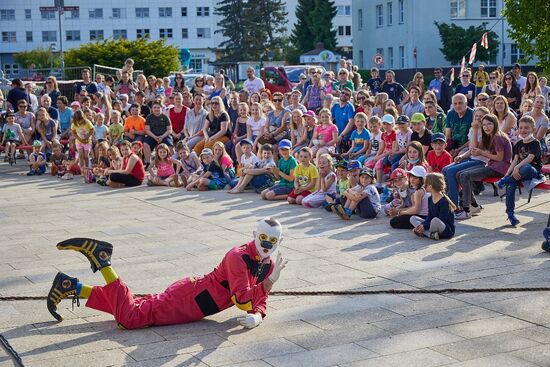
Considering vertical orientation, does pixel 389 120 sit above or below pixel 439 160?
above

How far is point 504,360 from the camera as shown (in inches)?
247

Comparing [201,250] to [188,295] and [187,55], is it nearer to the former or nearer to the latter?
[188,295]

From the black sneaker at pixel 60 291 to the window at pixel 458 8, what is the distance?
55.0 m

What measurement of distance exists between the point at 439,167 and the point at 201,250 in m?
4.62

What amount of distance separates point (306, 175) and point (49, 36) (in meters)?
95.3

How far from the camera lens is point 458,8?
59469mm

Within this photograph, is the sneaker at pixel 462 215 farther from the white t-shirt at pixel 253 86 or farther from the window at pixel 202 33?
the window at pixel 202 33

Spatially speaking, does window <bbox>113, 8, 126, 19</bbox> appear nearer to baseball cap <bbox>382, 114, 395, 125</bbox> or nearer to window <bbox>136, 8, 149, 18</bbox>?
window <bbox>136, 8, 149, 18</bbox>

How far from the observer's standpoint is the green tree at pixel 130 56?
151 feet

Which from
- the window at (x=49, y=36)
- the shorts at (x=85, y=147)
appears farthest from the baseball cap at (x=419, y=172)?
the window at (x=49, y=36)

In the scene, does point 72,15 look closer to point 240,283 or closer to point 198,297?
point 198,297

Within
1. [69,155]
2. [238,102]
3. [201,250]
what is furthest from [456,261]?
[69,155]

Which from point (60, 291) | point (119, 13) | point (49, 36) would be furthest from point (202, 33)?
point (60, 291)

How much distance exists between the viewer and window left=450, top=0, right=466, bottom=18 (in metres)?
59.2
